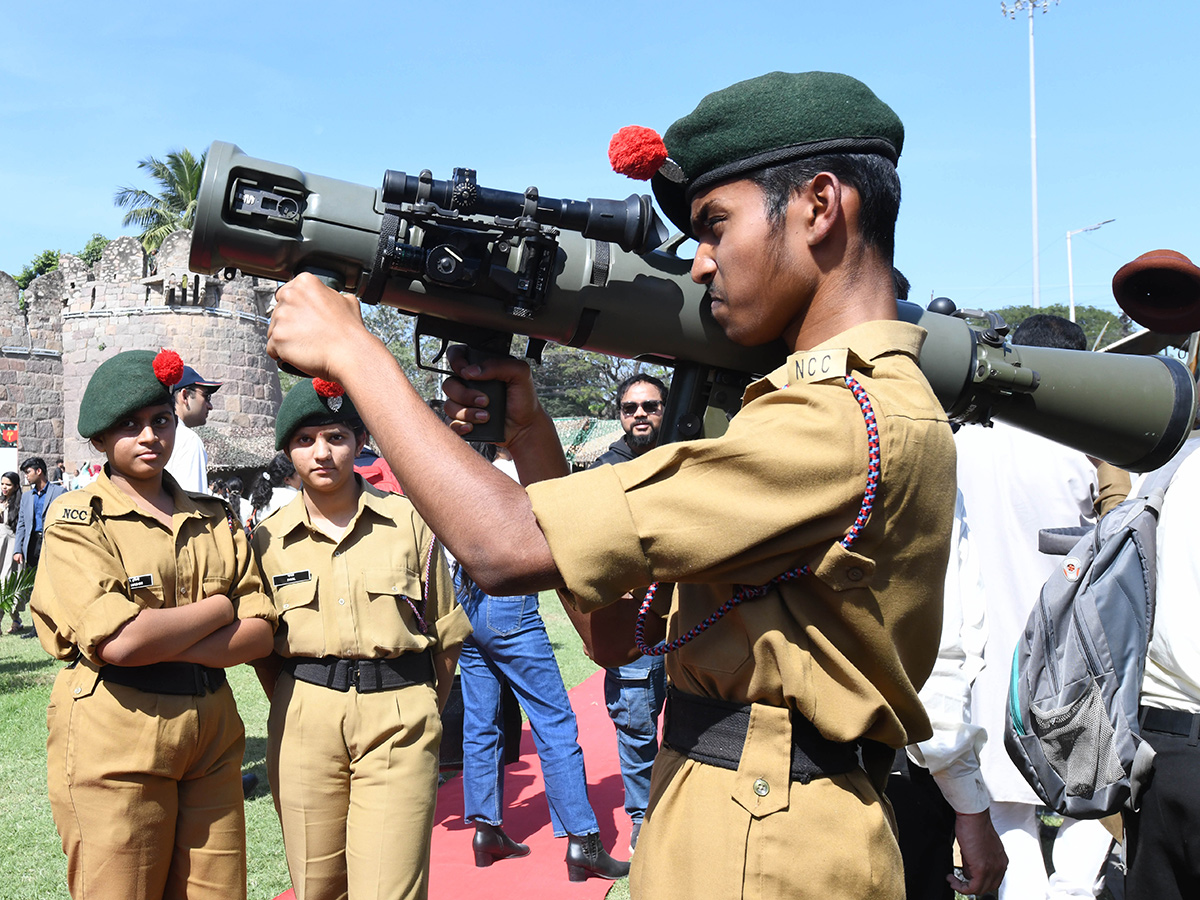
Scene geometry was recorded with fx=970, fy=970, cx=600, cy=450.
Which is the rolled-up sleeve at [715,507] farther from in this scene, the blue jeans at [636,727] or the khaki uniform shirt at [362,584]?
the blue jeans at [636,727]


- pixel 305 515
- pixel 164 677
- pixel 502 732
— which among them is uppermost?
pixel 305 515

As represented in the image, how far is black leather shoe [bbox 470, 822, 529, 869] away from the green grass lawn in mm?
602

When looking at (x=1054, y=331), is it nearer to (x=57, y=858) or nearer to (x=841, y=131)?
(x=841, y=131)

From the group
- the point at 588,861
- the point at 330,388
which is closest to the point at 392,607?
the point at 330,388

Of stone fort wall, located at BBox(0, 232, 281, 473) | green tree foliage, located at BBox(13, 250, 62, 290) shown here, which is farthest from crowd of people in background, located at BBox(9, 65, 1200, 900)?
green tree foliage, located at BBox(13, 250, 62, 290)

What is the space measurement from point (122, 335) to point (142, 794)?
26.3 metres

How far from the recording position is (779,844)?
1375mm

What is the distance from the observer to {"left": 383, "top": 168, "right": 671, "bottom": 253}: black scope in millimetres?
1574

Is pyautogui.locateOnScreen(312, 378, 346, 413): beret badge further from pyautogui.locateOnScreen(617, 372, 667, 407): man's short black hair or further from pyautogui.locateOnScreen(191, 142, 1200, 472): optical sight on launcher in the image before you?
pyautogui.locateOnScreen(617, 372, 667, 407): man's short black hair

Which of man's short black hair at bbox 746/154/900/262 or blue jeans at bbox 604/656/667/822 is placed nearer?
man's short black hair at bbox 746/154/900/262

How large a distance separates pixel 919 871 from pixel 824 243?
2.14 m

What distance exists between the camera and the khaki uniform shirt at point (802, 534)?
50.3 inches

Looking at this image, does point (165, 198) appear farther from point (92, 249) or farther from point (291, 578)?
point (291, 578)

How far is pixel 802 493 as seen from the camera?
1270 millimetres
